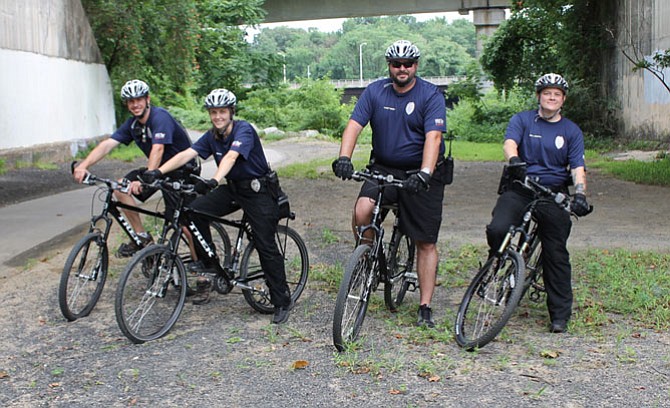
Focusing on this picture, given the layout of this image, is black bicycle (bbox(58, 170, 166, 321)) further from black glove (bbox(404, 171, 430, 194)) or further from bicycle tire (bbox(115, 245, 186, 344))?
black glove (bbox(404, 171, 430, 194))

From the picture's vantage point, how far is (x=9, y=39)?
64.5 feet

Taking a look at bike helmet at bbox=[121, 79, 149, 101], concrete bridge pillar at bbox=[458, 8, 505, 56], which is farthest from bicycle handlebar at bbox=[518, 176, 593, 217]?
concrete bridge pillar at bbox=[458, 8, 505, 56]

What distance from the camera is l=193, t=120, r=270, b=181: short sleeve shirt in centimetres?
664

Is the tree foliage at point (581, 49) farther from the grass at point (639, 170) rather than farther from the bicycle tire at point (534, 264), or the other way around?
the bicycle tire at point (534, 264)

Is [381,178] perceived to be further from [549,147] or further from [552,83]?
[552,83]

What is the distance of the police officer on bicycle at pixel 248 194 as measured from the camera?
6699 millimetres

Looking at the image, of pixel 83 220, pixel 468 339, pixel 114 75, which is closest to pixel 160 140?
pixel 468 339

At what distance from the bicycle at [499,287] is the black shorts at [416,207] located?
0.48 metres

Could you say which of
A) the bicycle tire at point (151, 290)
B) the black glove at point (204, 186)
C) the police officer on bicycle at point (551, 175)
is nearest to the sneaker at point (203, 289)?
the bicycle tire at point (151, 290)

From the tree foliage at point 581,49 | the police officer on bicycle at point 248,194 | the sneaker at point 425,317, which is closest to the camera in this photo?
the sneaker at point 425,317

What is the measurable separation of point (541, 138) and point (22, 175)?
561 inches

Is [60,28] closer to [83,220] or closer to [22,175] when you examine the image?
[22,175]

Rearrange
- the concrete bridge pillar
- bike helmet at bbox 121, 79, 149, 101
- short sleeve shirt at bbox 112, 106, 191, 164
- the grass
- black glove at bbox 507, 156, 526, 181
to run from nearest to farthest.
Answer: black glove at bbox 507, 156, 526, 181
bike helmet at bbox 121, 79, 149, 101
short sleeve shirt at bbox 112, 106, 191, 164
the grass
the concrete bridge pillar

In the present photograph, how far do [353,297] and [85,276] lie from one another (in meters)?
2.22
